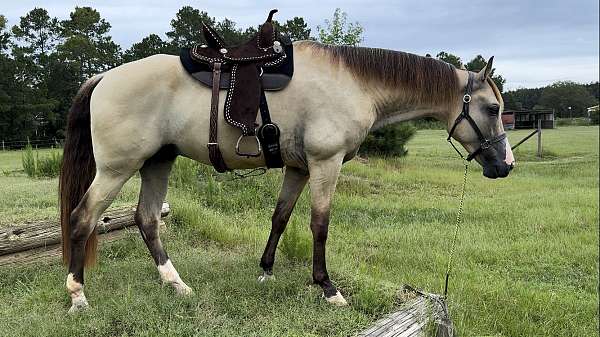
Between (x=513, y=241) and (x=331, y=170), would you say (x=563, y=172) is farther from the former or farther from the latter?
(x=331, y=170)

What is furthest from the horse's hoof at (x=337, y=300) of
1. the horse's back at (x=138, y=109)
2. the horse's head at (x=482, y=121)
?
the horse's back at (x=138, y=109)

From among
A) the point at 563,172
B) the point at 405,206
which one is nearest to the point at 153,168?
the point at 405,206

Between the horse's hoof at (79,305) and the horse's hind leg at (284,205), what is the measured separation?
1272 mm

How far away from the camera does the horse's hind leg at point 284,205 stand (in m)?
3.80

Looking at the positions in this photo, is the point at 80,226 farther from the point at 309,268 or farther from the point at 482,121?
the point at 482,121

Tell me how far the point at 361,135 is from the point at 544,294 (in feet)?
9.08

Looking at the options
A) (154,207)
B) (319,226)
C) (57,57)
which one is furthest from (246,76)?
(57,57)

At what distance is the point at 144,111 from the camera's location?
3.18 m

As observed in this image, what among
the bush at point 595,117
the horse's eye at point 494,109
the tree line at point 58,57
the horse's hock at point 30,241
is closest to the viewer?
the horse's eye at point 494,109

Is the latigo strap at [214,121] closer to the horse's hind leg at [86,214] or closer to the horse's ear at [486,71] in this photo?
the horse's hind leg at [86,214]

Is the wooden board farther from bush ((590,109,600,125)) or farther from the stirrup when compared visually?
bush ((590,109,600,125))

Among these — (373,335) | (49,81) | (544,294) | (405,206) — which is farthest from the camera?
(49,81)

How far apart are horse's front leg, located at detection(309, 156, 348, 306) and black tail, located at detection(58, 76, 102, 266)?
64.3 inches

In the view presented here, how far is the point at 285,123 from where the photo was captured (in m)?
3.29
